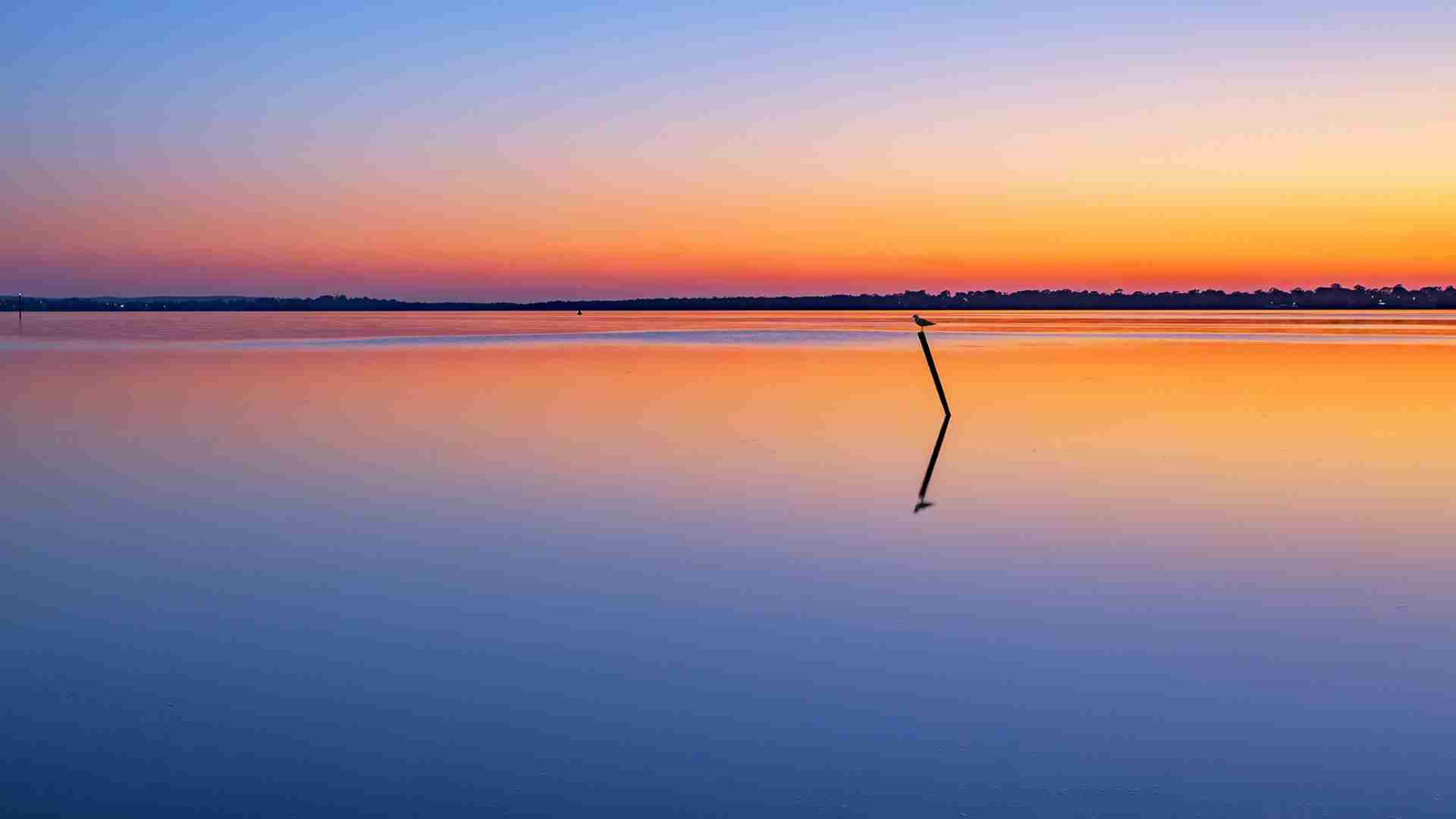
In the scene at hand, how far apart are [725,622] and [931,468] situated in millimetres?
7267

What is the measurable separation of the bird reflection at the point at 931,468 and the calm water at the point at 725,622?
115 millimetres

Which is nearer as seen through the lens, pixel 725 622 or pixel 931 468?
pixel 725 622

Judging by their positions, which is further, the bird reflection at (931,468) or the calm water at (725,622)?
the bird reflection at (931,468)

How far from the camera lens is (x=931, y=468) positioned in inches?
559

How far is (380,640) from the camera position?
6.78 metres

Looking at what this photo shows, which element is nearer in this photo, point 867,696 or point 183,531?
point 867,696

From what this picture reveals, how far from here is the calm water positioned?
4.88 m

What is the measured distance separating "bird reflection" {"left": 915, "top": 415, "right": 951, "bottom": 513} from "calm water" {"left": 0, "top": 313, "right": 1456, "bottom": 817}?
115 mm

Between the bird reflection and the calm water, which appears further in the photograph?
the bird reflection

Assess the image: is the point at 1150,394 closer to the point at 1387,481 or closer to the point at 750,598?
the point at 1387,481

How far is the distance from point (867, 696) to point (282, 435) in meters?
12.8

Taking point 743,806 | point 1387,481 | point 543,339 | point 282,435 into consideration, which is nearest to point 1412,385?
point 1387,481

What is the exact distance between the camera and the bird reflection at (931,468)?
11711mm

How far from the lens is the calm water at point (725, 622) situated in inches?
192
